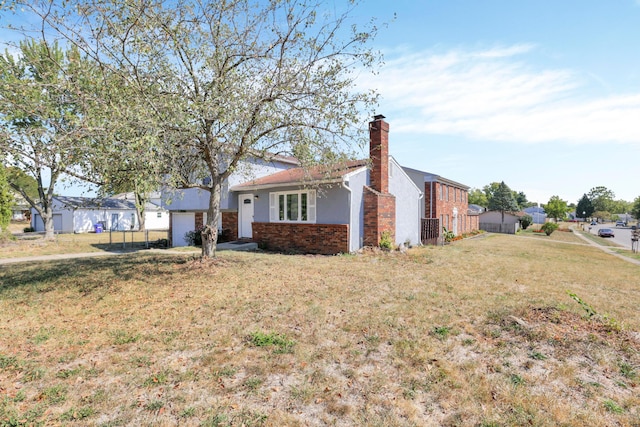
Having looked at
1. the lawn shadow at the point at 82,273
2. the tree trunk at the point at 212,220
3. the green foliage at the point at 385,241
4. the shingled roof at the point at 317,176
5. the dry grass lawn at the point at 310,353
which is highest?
the shingled roof at the point at 317,176

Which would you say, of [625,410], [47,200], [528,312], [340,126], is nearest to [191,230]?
[47,200]

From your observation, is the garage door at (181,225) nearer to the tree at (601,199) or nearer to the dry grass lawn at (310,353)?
the dry grass lawn at (310,353)

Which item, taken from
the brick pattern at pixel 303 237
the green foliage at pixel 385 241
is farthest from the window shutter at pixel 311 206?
the green foliage at pixel 385 241

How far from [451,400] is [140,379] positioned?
3.60 metres

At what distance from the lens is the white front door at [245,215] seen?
17.0m

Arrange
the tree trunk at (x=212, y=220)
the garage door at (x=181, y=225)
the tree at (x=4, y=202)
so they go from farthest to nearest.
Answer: the garage door at (x=181, y=225)
the tree at (x=4, y=202)
the tree trunk at (x=212, y=220)

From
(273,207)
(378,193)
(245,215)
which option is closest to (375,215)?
(378,193)

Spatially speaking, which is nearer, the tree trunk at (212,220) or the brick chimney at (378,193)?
the tree trunk at (212,220)

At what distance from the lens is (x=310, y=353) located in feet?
14.3

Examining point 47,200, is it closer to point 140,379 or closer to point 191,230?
point 191,230

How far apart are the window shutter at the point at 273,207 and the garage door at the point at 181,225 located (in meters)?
6.83

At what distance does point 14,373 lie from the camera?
12.6ft

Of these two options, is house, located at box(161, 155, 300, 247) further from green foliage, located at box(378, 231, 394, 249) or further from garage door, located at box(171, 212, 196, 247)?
green foliage, located at box(378, 231, 394, 249)

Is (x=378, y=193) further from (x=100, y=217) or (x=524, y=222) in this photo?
(x=524, y=222)
